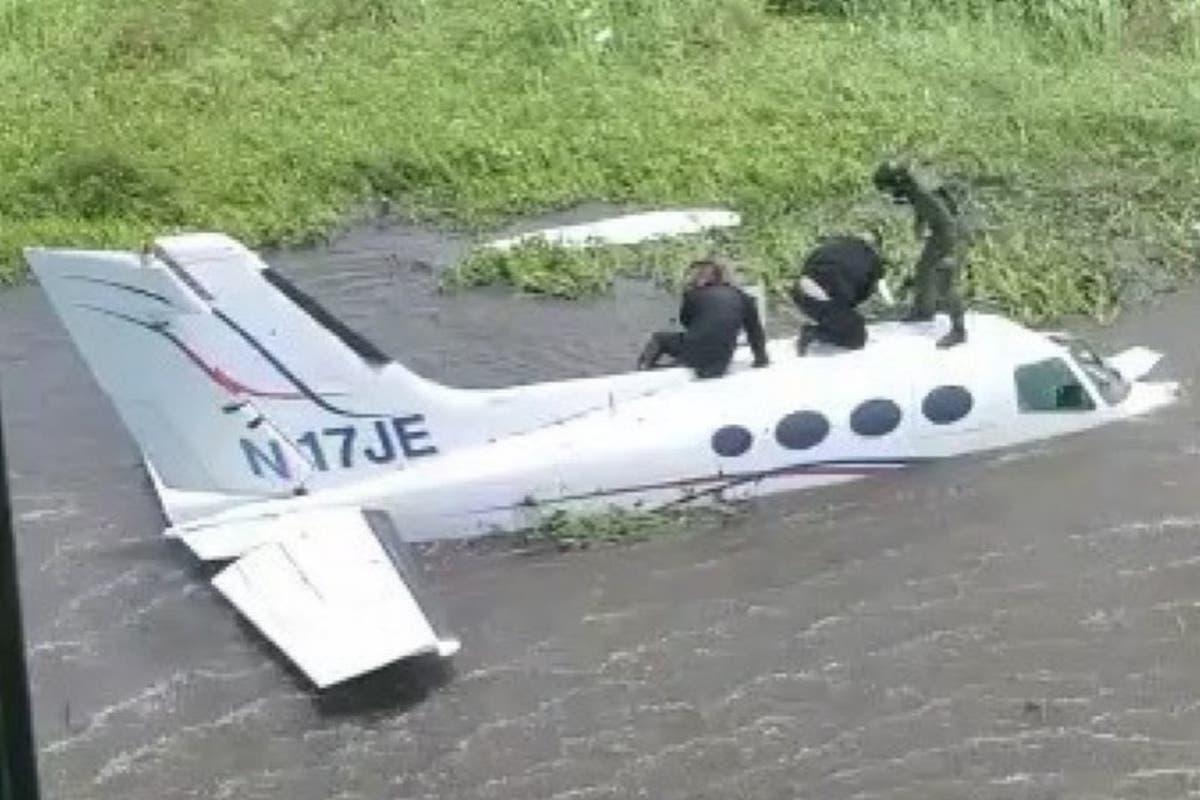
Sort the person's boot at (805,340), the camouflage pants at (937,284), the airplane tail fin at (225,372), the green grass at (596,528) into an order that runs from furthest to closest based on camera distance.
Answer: the camouflage pants at (937,284) → the person's boot at (805,340) → the green grass at (596,528) → the airplane tail fin at (225,372)

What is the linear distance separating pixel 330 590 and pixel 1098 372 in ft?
21.0

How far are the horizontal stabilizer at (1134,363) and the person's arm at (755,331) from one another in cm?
314

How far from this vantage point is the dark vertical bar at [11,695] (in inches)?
57.2

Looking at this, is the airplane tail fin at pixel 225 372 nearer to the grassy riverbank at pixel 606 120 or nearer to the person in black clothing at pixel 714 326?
the person in black clothing at pixel 714 326

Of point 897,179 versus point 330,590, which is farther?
point 897,179

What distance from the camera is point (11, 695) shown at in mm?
1467

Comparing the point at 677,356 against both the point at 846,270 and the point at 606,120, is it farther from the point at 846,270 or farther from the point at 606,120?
the point at 606,120

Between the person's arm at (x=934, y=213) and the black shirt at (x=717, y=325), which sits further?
the person's arm at (x=934, y=213)

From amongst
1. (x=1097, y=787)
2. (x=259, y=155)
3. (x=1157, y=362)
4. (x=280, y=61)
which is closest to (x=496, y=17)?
(x=280, y=61)

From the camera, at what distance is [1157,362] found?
15.9 metres

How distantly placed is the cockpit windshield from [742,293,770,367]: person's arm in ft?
7.88

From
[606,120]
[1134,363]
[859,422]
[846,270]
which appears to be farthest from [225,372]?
[606,120]

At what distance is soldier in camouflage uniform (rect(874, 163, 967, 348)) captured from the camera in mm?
14344

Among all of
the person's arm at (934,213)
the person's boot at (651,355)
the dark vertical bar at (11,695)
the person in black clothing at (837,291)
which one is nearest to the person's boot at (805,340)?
the person in black clothing at (837,291)
